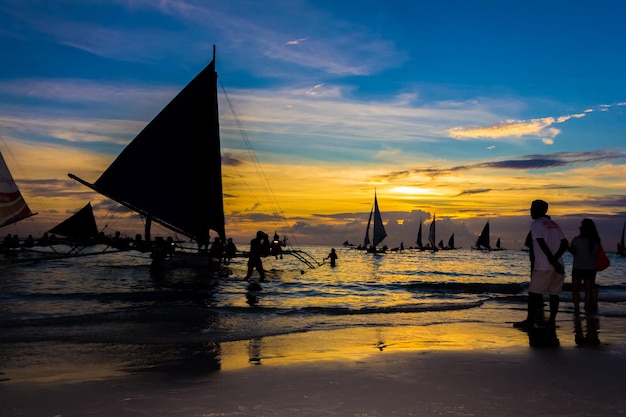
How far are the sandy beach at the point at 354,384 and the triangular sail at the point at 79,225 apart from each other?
59.4 meters

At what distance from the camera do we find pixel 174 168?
2694cm

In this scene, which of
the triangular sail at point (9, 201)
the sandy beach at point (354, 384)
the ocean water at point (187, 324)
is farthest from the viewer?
the triangular sail at point (9, 201)

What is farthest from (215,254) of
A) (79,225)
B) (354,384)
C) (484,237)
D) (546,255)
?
(484,237)

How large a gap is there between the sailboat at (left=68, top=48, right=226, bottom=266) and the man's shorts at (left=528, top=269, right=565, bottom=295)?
21153 mm

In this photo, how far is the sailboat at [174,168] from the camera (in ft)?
88.4

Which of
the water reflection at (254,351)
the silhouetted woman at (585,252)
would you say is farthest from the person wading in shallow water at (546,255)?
the water reflection at (254,351)

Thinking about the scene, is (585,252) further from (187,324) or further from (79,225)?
(79,225)

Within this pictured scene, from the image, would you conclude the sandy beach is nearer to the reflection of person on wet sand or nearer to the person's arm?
the reflection of person on wet sand

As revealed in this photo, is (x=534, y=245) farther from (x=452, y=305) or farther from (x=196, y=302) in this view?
(x=196, y=302)

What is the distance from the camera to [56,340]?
25.0ft

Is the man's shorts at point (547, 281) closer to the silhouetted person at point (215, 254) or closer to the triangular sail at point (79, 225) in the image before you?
the silhouetted person at point (215, 254)

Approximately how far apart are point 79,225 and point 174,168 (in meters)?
39.4

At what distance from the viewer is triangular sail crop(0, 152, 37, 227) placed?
119 feet

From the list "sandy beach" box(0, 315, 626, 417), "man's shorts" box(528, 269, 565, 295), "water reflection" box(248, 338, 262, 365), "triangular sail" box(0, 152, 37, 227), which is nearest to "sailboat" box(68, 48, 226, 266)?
"triangular sail" box(0, 152, 37, 227)
